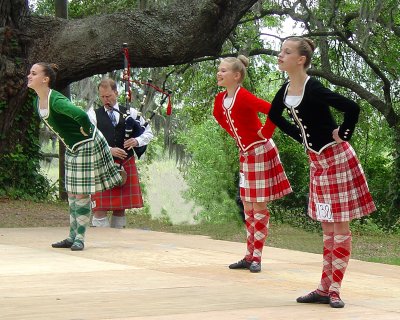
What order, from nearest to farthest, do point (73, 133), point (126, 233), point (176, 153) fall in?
point (73, 133) → point (126, 233) → point (176, 153)

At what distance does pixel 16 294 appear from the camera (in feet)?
20.3

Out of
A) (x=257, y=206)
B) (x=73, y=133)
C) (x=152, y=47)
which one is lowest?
(x=257, y=206)

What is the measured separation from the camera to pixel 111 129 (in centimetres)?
1102

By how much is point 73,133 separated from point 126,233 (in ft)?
7.47

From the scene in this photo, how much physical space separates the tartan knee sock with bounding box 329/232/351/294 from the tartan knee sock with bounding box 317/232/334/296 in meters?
0.10

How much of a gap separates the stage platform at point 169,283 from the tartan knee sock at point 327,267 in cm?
16

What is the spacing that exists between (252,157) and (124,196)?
3.81m

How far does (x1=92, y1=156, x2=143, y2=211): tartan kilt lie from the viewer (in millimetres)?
11344

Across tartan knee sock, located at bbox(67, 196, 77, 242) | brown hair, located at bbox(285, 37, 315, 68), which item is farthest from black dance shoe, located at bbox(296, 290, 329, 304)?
tartan knee sock, located at bbox(67, 196, 77, 242)

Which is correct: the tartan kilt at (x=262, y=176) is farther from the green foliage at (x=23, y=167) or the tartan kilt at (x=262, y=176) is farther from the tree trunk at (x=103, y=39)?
the green foliage at (x=23, y=167)

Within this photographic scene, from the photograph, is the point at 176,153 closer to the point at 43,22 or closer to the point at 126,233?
the point at 43,22

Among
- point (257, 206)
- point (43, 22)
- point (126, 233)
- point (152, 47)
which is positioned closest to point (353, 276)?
point (257, 206)

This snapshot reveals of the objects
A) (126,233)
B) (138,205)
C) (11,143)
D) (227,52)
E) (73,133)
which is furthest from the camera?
(227,52)

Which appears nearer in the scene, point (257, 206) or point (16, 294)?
point (16, 294)
